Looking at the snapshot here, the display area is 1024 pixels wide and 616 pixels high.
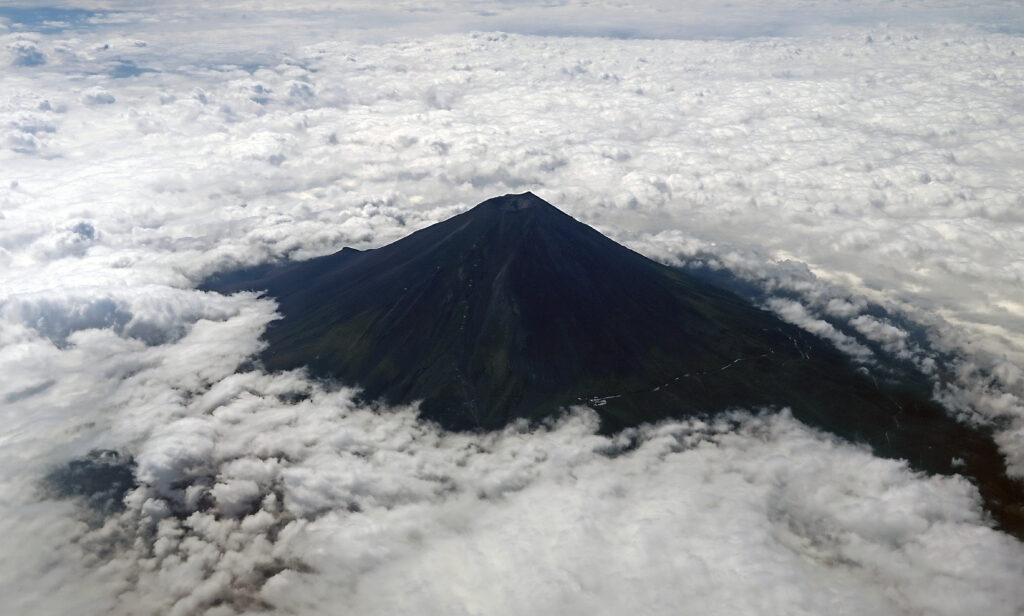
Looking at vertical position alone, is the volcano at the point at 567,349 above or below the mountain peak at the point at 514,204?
below

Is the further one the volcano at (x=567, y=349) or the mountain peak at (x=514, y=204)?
the mountain peak at (x=514, y=204)

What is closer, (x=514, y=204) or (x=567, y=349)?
(x=567, y=349)

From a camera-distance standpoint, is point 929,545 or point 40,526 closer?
point 929,545

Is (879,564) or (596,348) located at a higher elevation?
(596,348)

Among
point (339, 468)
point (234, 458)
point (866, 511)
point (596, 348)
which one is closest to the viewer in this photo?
point (866, 511)

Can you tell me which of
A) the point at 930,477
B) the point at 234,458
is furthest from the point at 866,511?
the point at 234,458

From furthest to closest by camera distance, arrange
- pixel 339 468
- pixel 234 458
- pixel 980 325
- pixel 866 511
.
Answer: pixel 980 325 → pixel 234 458 → pixel 339 468 → pixel 866 511

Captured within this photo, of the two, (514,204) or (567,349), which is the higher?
(514,204)

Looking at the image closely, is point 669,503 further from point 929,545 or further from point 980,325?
point 980,325
